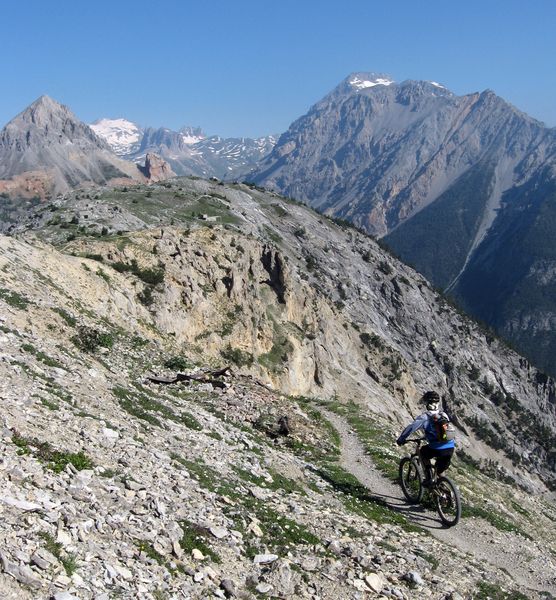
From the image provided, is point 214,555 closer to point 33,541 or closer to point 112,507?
point 112,507

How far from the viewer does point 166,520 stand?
35.4 feet

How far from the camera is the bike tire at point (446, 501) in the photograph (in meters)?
15.7

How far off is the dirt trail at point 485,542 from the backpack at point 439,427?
8.74ft

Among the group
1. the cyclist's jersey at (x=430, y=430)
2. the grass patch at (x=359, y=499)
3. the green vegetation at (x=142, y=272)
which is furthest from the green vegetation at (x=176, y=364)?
the green vegetation at (x=142, y=272)

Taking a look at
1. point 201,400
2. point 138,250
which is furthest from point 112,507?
point 138,250

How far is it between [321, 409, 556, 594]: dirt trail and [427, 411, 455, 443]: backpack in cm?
266

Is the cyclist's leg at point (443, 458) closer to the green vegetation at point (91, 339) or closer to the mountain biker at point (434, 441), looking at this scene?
the mountain biker at point (434, 441)

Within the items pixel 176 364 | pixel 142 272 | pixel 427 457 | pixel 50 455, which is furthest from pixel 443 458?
pixel 142 272

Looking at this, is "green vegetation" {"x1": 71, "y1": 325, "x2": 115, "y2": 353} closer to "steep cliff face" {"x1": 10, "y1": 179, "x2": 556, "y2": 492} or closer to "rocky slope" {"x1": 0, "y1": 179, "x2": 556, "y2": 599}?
"rocky slope" {"x1": 0, "y1": 179, "x2": 556, "y2": 599}

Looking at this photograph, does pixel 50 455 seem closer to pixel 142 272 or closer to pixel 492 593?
pixel 492 593

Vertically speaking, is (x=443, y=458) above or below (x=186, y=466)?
above

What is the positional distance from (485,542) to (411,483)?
106 inches

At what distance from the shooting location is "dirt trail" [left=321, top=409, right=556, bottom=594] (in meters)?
15.3

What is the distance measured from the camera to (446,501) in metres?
16.2
